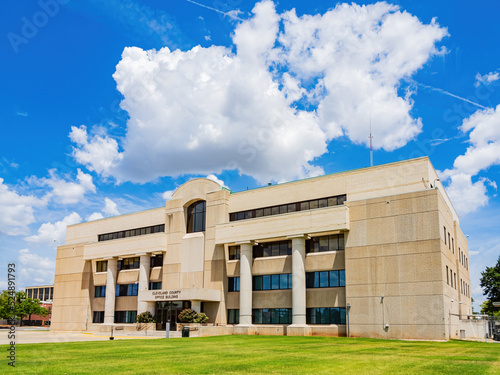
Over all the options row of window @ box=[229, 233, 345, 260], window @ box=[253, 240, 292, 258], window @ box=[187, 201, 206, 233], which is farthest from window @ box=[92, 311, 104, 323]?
window @ box=[253, 240, 292, 258]

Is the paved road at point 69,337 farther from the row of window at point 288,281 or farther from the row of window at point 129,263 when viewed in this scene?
the row of window at point 129,263

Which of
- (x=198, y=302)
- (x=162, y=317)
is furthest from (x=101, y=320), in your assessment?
(x=198, y=302)

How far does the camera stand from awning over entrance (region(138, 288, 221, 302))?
54.3 m

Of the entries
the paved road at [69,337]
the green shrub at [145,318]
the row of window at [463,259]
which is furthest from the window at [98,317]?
the row of window at [463,259]

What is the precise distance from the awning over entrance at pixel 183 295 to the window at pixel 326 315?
11421 millimetres

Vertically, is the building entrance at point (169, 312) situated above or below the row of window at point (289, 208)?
below

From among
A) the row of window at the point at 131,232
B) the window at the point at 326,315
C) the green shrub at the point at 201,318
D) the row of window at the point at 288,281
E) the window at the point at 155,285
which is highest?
the row of window at the point at 131,232

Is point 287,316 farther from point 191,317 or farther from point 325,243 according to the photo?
point 191,317

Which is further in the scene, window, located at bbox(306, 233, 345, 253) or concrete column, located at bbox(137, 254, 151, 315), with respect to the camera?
concrete column, located at bbox(137, 254, 151, 315)

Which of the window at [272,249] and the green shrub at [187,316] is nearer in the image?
the window at [272,249]

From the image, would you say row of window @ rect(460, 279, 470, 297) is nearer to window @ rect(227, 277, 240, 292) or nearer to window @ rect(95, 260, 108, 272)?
window @ rect(227, 277, 240, 292)

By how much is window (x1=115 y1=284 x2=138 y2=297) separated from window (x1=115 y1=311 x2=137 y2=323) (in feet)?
7.78

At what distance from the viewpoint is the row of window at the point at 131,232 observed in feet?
217

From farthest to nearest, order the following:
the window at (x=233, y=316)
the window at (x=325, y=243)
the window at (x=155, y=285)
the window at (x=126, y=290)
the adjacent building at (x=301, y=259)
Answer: the window at (x=126, y=290)
the window at (x=155, y=285)
the window at (x=233, y=316)
the window at (x=325, y=243)
the adjacent building at (x=301, y=259)
